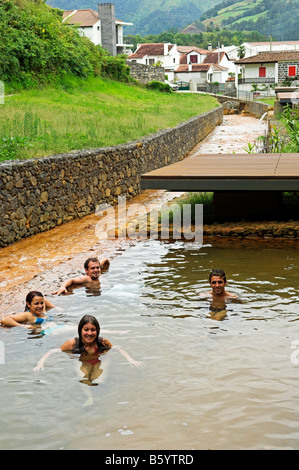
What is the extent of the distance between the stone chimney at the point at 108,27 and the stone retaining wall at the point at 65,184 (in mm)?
57320

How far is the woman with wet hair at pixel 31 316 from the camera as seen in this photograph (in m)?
7.75

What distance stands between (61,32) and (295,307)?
2965 cm

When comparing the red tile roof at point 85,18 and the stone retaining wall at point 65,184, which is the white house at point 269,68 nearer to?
the red tile roof at point 85,18

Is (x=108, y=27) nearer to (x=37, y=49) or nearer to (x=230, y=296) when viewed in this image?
(x=37, y=49)

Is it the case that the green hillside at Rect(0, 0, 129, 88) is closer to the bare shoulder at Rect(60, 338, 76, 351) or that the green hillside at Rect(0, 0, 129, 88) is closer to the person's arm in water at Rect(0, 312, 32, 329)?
the person's arm in water at Rect(0, 312, 32, 329)

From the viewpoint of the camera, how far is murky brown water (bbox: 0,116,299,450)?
17.3 ft

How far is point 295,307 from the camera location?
8438mm

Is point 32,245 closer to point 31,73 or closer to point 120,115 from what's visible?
point 120,115

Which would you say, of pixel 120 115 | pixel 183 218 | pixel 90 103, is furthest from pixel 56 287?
pixel 90 103

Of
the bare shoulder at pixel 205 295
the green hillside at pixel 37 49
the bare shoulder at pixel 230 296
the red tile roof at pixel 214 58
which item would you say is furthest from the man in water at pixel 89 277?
the red tile roof at pixel 214 58

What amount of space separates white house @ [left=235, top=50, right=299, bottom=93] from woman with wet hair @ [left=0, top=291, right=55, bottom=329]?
75702mm

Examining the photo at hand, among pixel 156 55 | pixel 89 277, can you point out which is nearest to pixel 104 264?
pixel 89 277

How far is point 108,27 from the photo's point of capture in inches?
2936

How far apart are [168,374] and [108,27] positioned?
7323cm
